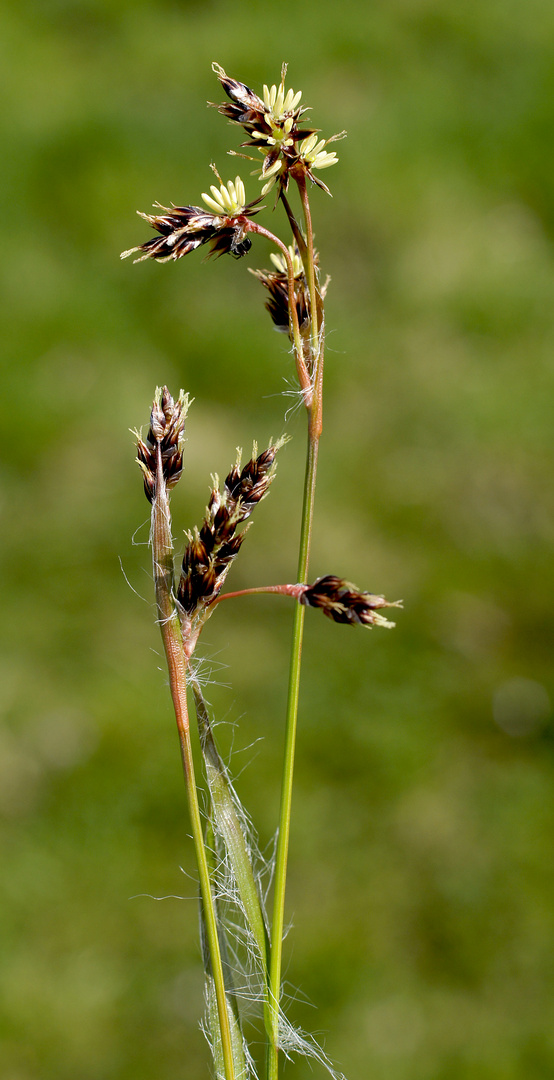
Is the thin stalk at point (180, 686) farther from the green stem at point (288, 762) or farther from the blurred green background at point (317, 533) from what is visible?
the blurred green background at point (317, 533)

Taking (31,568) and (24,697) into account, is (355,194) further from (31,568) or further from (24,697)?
(24,697)

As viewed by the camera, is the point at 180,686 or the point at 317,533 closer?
the point at 180,686

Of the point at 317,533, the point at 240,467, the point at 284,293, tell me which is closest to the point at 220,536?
the point at 240,467

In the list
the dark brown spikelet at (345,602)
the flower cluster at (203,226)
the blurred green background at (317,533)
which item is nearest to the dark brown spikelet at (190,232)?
the flower cluster at (203,226)

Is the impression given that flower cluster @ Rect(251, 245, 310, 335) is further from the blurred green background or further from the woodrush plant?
the blurred green background

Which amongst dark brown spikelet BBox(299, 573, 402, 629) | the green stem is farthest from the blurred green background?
dark brown spikelet BBox(299, 573, 402, 629)

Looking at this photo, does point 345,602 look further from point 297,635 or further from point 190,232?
point 190,232

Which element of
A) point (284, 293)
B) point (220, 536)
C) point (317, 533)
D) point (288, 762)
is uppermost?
point (284, 293)

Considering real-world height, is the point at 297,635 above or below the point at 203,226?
below
